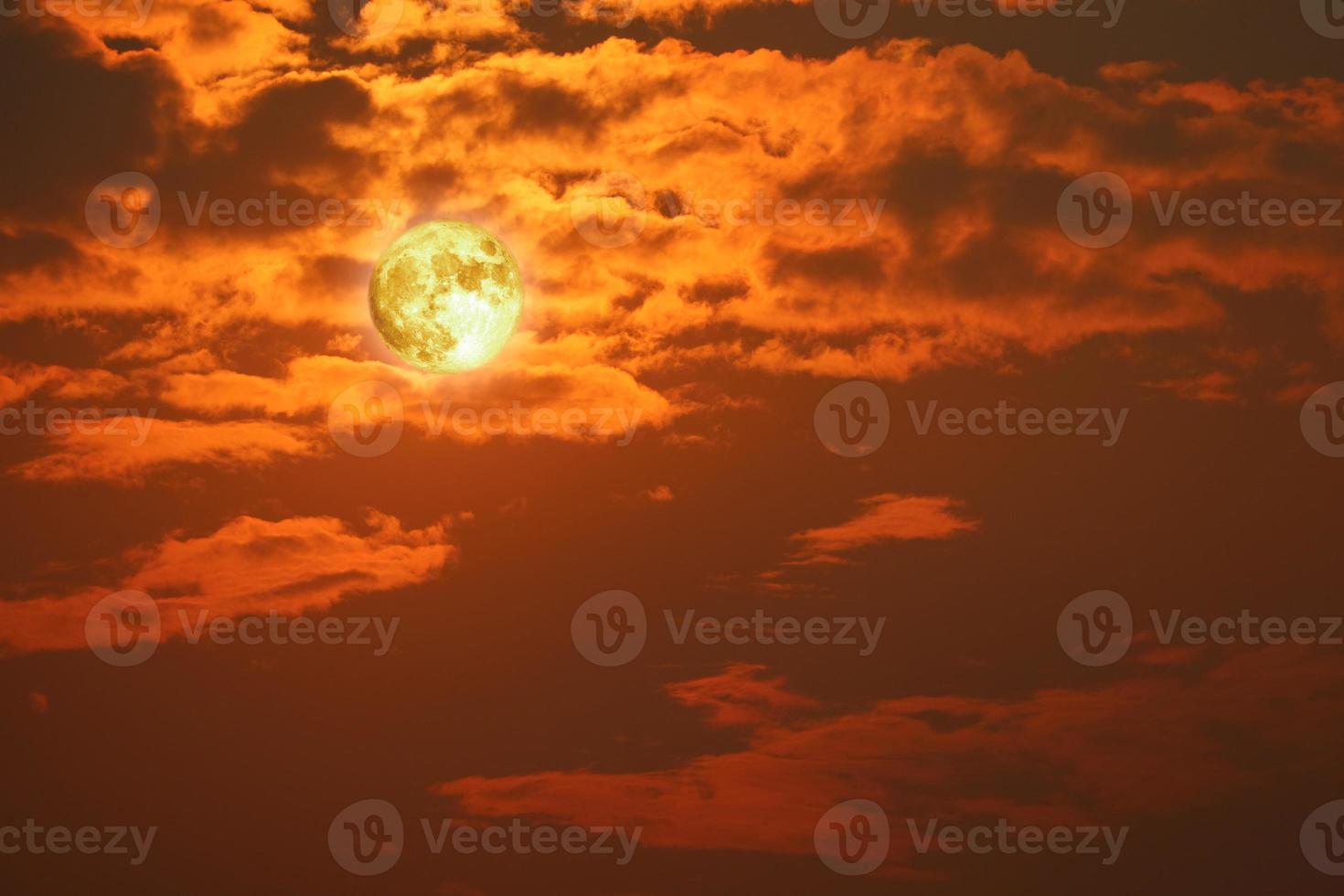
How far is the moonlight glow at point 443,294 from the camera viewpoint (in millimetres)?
22719

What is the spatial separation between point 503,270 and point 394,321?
2.22 metres

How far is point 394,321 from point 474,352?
157cm

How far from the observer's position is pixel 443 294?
22672 mm

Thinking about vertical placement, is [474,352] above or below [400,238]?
below

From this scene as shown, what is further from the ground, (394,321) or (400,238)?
(400,238)

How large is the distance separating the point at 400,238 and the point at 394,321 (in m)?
1.57

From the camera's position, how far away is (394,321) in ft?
75.6

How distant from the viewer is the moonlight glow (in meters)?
22.7

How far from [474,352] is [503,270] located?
63.7 inches

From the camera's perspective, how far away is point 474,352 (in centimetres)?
2311

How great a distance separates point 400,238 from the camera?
23.2 m

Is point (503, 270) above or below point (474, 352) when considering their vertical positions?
above
